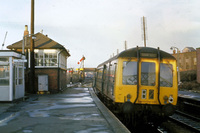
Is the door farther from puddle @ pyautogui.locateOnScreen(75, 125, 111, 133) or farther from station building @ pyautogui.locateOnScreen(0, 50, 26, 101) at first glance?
puddle @ pyautogui.locateOnScreen(75, 125, 111, 133)

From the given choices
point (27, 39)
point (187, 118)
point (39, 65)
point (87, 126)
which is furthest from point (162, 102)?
point (27, 39)

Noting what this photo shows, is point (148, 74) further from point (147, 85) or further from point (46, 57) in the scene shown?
point (46, 57)

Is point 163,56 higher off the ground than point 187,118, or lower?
higher

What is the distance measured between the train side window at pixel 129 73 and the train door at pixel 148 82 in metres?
0.24

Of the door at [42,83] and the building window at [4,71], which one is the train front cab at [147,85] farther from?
the door at [42,83]

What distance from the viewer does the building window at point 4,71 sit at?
15.6 metres

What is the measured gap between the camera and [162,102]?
988 centimetres

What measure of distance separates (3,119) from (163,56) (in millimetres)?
6909

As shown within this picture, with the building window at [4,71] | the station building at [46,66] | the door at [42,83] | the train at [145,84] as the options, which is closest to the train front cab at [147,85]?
the train at [145,84]

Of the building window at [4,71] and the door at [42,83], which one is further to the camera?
the door at [42,83]

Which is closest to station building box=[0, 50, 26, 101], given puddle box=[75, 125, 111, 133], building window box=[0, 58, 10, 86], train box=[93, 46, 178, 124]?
building window box=[0, 58, 10, 86]

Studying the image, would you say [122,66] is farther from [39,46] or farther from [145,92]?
[39,46]

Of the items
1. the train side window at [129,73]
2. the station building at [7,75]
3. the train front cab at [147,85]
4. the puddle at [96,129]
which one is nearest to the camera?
the puddle at [96,129]

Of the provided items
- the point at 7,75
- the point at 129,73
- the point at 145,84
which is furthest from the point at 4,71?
the point at 145,84
